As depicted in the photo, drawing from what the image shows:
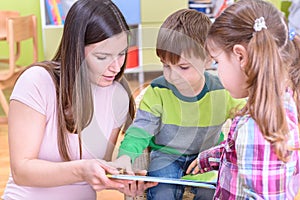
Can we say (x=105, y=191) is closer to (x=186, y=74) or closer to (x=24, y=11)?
(x=186, y=74)

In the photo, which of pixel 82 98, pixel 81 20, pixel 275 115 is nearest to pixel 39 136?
pixel 82 98

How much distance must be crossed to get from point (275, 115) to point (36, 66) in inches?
21.8

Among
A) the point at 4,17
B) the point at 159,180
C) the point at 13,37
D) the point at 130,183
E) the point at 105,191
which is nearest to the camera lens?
the point at 159,180

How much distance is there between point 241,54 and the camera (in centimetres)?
81

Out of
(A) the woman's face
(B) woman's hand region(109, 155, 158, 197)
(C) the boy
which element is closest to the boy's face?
(C) the boy

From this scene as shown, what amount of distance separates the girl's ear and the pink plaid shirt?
0.10m

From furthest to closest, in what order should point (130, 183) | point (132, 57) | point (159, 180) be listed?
1. point (132, 57)
2. point (130, 183)
3. point (159, 180)

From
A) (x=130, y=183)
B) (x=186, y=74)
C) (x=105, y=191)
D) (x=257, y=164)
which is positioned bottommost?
(x=105, y=191)

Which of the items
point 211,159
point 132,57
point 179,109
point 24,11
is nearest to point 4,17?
point 24,11

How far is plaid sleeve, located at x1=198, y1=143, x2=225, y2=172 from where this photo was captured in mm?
1036

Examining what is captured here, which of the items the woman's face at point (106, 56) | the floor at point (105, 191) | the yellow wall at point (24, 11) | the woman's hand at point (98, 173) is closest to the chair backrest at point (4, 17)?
the yellow wall at point (24, 11)

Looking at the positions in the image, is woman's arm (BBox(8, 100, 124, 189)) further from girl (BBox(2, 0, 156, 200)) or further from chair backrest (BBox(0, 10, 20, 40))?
chair backrest (BBox(0, 10, 20, 40))

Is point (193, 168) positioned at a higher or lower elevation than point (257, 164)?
lower

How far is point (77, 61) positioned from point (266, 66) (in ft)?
1.36
